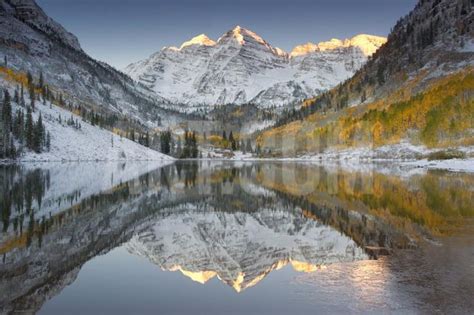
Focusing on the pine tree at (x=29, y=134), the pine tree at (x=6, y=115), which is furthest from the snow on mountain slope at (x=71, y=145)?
the pine tree at (x=6, y=115)

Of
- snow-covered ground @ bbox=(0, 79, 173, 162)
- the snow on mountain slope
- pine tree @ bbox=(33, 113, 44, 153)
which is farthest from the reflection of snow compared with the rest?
pine tree @ bbox=(33, 113, 44, 153)

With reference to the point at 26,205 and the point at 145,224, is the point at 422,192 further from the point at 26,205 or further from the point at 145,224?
the point at 26,205

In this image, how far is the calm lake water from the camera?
13562 millimetres

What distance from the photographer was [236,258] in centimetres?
1978

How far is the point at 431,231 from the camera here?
81.0 feet

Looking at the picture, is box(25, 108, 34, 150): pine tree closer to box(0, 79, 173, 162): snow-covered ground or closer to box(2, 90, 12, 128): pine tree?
box(0, 79, 173, 162): snow-covered ground

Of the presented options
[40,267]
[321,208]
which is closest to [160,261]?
[40,267]

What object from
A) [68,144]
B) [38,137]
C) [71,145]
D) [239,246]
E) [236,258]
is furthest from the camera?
[71,145]

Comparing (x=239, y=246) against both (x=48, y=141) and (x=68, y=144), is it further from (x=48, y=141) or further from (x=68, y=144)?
(x=68, y=144)

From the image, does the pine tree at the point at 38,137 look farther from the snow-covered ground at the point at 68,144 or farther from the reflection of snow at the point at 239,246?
the reflection of snow at the point at 239,246

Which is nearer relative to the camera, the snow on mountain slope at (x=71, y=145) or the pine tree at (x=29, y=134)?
the pine tree at (x=29, y=134)

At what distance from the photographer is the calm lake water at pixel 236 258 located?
44.5ft

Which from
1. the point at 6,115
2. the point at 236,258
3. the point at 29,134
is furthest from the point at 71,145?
the point at 236,258

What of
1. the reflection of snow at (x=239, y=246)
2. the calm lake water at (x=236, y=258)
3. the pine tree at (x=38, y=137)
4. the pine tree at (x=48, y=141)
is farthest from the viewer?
the pine tree at (x=48, y=141)
